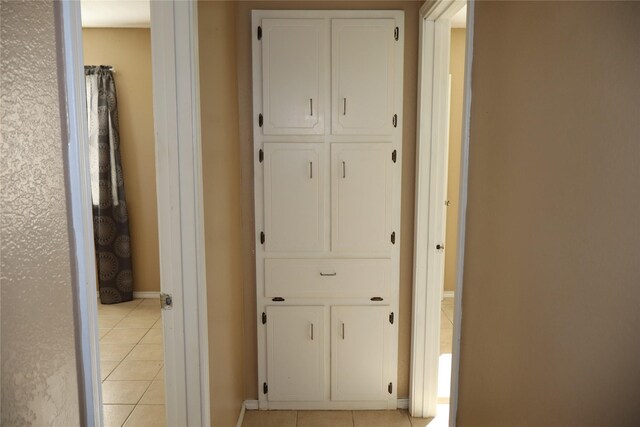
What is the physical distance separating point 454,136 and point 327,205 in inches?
107

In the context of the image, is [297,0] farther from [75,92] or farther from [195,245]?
[75,92]

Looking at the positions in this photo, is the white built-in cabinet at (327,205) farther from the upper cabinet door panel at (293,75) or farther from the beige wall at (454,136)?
the beige wall at (454,136)

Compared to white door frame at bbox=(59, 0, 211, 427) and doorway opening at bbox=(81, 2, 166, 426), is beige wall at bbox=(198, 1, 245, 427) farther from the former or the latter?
doorway opening at bbox=(81, 2, 166, 426)

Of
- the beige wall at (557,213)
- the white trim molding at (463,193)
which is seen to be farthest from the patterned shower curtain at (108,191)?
the beige wall at (557,213)

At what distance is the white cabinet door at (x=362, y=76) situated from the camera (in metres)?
2.81

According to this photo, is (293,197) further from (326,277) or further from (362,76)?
(362,76)

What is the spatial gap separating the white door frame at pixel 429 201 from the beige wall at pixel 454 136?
2.15m

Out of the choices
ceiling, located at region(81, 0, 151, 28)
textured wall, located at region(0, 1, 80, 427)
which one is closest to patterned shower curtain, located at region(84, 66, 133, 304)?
ceiling, located at region(81, 0, 151, 28)

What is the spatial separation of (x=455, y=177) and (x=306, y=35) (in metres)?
2.92

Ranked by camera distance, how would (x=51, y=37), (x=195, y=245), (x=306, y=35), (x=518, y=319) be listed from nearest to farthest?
(x=51, y=37)
(x=518, y=319)
(x=195, y=245)
(x=306, y=35)

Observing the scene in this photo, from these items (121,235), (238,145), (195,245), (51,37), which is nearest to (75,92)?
(51,37)

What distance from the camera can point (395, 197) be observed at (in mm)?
2945

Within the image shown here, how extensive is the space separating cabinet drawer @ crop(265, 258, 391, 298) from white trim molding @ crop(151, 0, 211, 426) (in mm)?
1022

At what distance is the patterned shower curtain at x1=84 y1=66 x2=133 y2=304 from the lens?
15.6 ft
